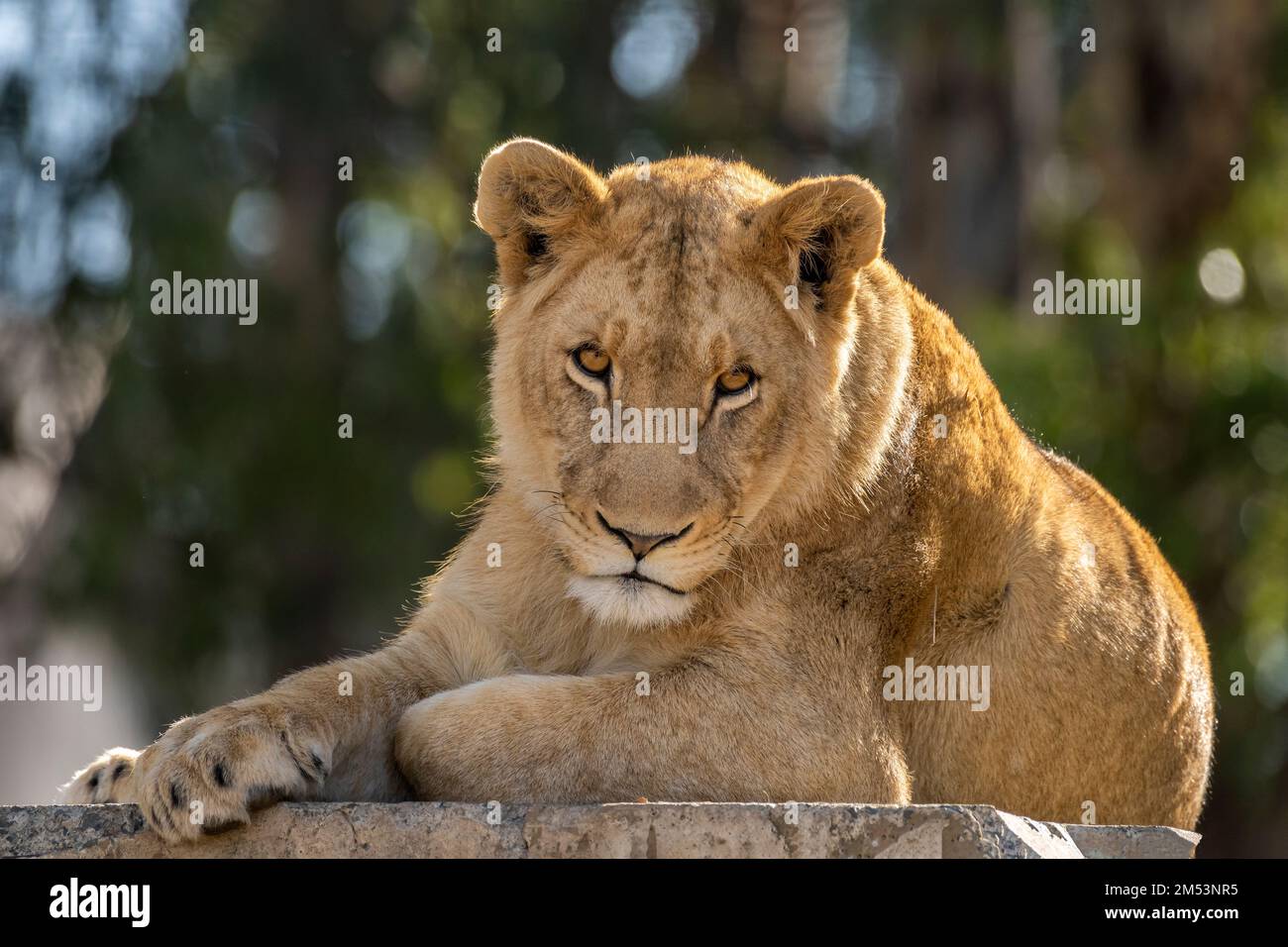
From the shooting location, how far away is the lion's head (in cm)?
496

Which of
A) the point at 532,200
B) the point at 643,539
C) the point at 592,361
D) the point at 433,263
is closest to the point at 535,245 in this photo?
the point at 532,200

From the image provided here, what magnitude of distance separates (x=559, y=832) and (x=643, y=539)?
83 cm

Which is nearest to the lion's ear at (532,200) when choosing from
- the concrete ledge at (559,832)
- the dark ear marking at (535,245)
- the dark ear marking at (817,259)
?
the dark ear marking at (535,245)

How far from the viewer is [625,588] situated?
4.97 meters

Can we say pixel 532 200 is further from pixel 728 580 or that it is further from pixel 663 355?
pixel 728 580

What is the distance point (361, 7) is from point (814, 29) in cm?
531

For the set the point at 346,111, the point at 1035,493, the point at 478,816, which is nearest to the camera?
the point at 478,816

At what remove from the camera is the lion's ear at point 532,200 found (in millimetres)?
5418

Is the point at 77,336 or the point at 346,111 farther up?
the point at 346,111

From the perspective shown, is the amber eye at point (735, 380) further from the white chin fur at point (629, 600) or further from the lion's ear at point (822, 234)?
the white chin fur at point (629, 600)

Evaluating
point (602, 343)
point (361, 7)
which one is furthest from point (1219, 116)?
point (602, 343)

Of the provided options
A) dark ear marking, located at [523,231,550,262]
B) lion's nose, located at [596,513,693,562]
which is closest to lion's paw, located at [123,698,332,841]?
lion's nose, located at [596,513,693,562]
